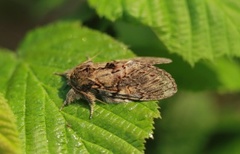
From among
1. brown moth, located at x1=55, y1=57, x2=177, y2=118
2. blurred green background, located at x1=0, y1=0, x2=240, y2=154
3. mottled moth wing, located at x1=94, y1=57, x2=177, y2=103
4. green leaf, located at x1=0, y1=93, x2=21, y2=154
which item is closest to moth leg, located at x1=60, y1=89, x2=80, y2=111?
brown moth, located at x1=55, y1=57, x2=177, y2=118

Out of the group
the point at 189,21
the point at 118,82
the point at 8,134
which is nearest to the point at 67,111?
the point at 118,82

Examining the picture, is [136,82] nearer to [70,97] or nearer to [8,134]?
[70,97]

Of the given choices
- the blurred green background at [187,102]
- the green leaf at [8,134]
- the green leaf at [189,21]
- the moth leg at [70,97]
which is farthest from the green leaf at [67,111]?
the blurred green background at [187,102]

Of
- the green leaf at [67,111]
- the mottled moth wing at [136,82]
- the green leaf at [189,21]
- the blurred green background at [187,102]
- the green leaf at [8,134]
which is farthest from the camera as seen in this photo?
the blurred green background at [187,102]

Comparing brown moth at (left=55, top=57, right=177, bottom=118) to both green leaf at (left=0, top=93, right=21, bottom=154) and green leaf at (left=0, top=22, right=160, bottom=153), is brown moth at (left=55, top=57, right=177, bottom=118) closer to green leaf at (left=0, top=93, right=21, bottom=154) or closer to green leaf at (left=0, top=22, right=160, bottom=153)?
green leaf at (left=0, top=22, right=160, bottom=153)

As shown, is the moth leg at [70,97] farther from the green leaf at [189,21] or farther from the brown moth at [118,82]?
the green leaf at [189,21]

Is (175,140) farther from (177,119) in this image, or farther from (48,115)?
(48,115)
